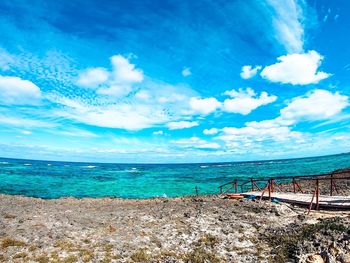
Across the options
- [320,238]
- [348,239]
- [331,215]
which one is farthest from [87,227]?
[331,215]

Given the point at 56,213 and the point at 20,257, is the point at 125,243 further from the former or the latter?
the point at 56,213

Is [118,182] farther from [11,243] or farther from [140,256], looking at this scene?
[140,256]

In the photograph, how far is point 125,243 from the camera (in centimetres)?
1435

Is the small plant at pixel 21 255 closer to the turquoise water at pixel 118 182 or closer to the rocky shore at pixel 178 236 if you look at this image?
the rocky shore at pixel 178 236

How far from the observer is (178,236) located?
50.1 ft

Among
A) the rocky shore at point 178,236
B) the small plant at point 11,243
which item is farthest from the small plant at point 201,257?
the small plant at point 11,243

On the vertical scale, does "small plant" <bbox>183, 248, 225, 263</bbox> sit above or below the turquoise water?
→ above

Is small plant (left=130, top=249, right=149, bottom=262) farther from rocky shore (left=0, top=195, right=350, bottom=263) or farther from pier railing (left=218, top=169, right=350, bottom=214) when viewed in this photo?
pier railing (left=218, top=169, right=350, bottom=214)

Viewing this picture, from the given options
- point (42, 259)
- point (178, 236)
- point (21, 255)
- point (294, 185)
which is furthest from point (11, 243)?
point (294, 185)

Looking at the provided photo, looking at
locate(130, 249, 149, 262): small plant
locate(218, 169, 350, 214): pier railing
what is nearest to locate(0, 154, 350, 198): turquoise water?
locate(218, 169, 350, 214): pier railing

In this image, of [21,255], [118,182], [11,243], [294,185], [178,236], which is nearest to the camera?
[21,255]

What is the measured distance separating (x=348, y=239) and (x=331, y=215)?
4.87 meters

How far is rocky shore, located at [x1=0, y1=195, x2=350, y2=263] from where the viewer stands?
511 inches

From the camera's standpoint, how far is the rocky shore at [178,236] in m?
13.0
